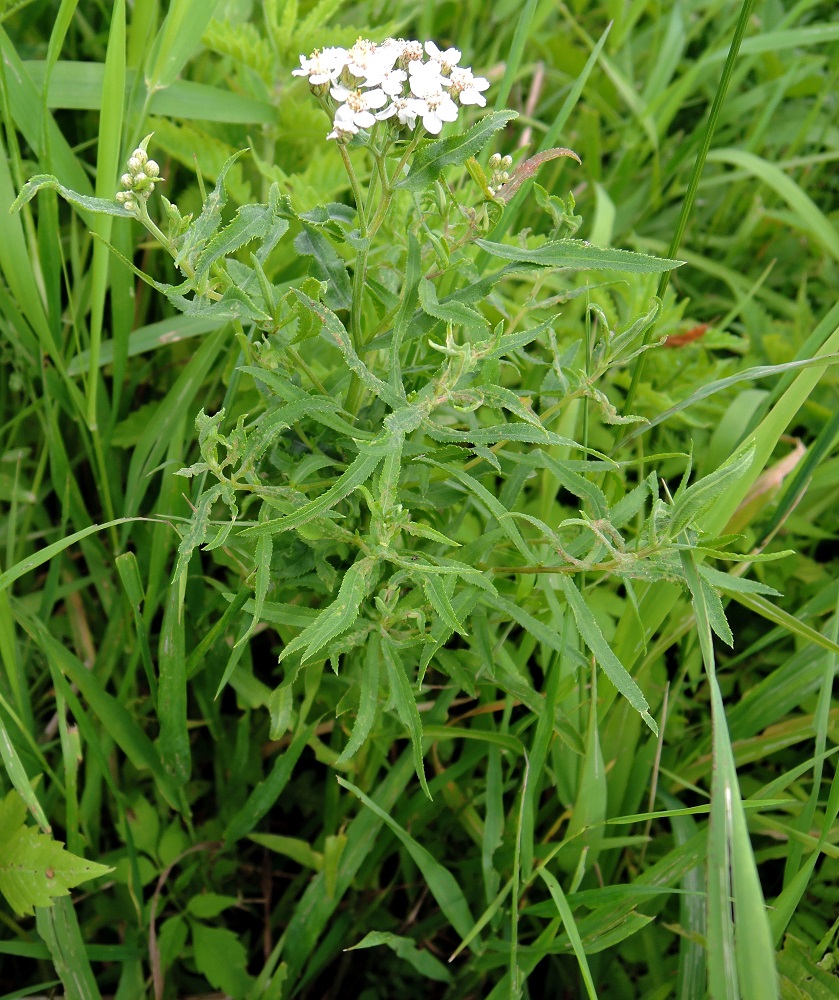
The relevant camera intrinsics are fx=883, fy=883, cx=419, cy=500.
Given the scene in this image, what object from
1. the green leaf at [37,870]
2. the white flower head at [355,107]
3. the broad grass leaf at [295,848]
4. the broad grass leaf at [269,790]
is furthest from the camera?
the broad grass leaf at [295,848]

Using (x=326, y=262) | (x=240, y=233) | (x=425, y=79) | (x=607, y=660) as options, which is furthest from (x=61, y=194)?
(x=607, y=660)

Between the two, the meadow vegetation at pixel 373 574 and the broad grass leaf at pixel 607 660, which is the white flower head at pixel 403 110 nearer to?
the meadow vegetation at pixel 373 574

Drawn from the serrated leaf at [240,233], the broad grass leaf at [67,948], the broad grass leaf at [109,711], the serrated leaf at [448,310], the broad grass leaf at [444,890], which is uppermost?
the serrated leaf at [240,233]

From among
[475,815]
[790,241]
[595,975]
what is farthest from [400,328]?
[790,241]

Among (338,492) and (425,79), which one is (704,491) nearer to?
(338,492)

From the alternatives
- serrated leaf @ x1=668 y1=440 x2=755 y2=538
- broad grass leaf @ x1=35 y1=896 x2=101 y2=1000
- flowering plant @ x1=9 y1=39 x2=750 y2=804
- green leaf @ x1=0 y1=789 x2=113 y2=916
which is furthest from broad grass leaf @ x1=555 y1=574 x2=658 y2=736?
broad grass leaf @ x1=35 y1=896 x2=101 y2=1000

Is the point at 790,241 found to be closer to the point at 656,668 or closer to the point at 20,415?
the point at 656,668

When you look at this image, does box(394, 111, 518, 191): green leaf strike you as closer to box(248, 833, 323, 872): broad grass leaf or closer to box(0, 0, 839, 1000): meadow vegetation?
box(0, 0, 839, 1000): meadow vegetation

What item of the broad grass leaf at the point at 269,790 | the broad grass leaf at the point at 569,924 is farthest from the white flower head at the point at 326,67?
the broad grass leaf at the point at 569,924
